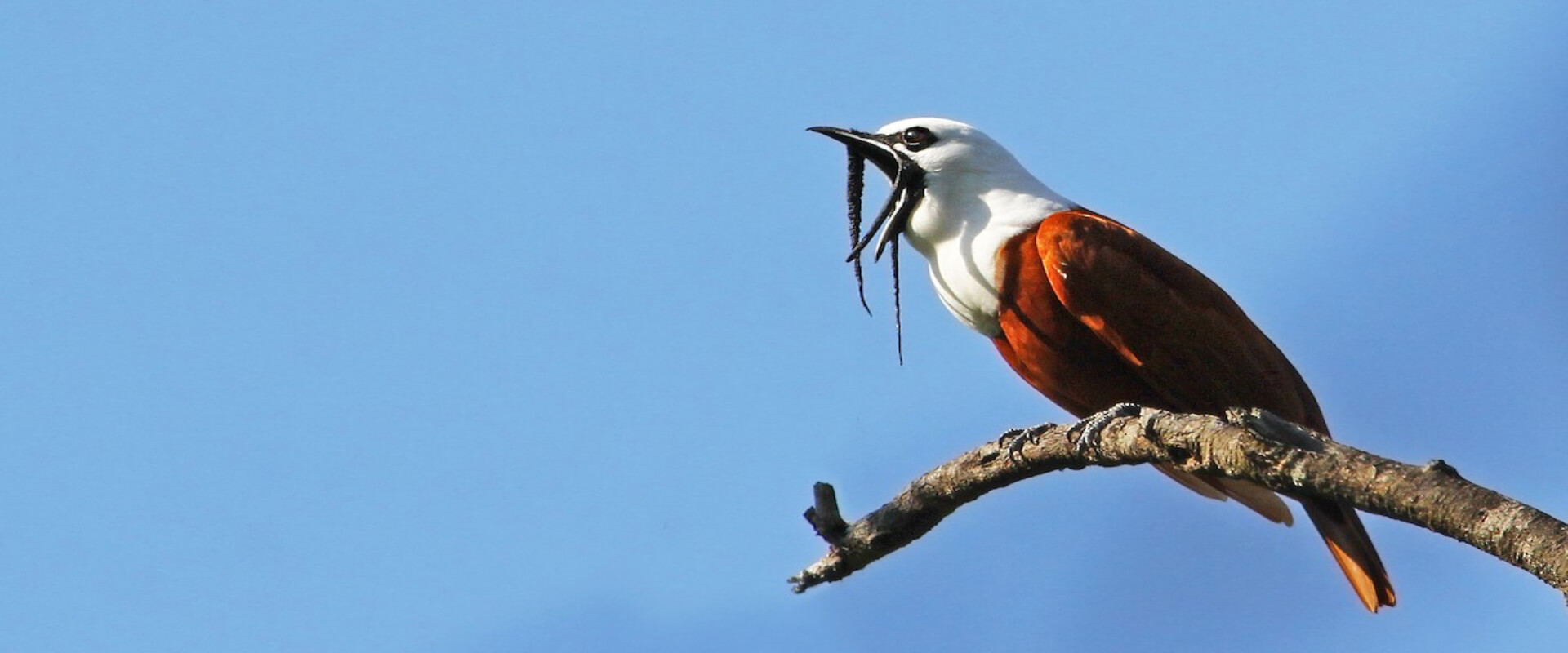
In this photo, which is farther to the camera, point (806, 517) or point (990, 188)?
point (990, 188)

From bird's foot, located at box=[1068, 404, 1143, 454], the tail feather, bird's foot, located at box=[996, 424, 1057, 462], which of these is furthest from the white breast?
bird's foot, located at box=[1068, 404, 1143, 454]

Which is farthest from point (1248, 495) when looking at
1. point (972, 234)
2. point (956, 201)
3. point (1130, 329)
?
point (956, 201)

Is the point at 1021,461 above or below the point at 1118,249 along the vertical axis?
below

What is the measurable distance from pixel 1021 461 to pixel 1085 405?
1.36 m

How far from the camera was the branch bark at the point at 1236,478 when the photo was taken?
2975 mm

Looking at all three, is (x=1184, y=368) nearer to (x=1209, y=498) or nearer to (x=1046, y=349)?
(x=1046, y=349)

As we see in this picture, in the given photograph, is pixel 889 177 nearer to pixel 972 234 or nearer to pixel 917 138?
pixel 917 138

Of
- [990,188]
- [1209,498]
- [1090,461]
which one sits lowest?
[1090,461]

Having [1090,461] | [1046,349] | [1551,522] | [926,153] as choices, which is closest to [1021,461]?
[1090,461]

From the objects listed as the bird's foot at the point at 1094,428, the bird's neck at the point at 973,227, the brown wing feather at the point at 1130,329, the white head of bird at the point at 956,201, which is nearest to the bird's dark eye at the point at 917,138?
the white head of bird at the point at 956,201

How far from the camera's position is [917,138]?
6191mm

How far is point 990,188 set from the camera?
593 cm

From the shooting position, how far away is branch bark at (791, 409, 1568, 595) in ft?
9.76

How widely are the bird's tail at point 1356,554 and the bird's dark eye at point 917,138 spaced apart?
2001 mm
